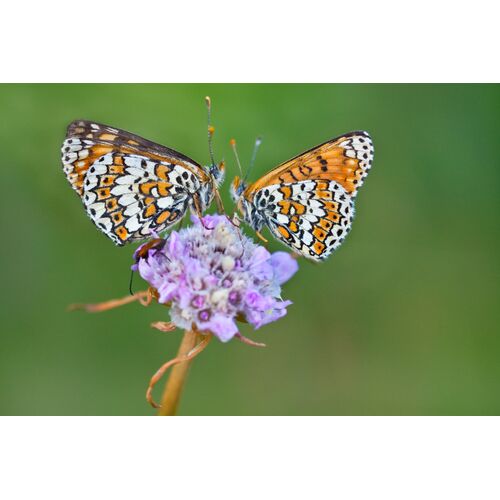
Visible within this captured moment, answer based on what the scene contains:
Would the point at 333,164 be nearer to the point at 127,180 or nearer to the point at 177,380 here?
the point at 127,180

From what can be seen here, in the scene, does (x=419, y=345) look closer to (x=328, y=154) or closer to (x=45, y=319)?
(x=328, y=154)

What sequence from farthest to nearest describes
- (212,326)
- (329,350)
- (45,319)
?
(329,350)
(45,319)
(212,326)

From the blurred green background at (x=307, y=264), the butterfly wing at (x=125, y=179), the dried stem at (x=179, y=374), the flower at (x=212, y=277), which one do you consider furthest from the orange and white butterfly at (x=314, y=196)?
the blurred green background at (x=307, y=264)

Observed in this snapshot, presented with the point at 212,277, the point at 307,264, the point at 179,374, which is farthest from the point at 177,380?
the point at 307,264

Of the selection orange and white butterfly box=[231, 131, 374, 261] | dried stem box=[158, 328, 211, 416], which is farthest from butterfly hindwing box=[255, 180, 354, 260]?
dried stem box=[158, 328, 211, 416]

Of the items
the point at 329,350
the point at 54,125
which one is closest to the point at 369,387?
the point at 329,350

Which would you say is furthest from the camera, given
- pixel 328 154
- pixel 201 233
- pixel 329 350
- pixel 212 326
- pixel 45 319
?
pixel 329 350

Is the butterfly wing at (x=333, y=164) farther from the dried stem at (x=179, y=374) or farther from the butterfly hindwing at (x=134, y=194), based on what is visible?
the dried stem at (x=179, y=374)
